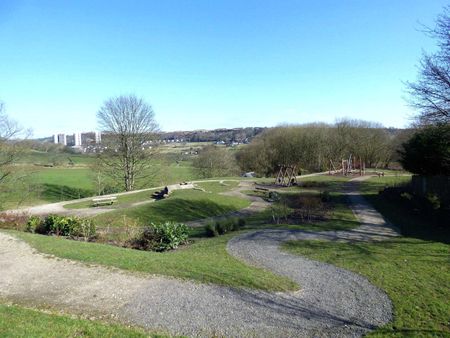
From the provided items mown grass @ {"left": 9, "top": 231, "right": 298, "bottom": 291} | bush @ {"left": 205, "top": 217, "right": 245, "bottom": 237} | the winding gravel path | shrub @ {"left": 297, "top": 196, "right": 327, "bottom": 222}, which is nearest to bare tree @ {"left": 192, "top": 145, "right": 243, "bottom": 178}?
shrub @ {"left": 297, "top": 196, "right": 327, "bottom": 222}

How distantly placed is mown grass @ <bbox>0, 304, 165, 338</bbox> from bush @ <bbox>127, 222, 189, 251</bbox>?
641 centimetres

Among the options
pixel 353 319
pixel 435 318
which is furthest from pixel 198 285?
pixel 435 318

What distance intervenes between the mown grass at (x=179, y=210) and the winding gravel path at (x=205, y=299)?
8250mm

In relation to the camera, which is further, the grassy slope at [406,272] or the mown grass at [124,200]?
the mown grass at [124,200]

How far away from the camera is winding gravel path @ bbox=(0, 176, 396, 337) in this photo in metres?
6.09

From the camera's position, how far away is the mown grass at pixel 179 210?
18297mm

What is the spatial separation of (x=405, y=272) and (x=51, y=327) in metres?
8.00

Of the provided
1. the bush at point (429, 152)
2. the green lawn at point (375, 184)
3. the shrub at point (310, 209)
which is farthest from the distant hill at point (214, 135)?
the shrub at point (310, 209)

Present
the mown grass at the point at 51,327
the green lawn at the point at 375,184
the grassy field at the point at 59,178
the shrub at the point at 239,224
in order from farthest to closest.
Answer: the grassy field at the point at 59,178, the green lawn at the point at 375,184, the shrub at the point at 239,224, the mown grass at the point at 51,327

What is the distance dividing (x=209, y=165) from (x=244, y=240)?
37686 mm

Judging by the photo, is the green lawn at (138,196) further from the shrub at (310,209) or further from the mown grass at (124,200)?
A: the shrub at (310,209)

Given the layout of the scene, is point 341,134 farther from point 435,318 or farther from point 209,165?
point 435,318

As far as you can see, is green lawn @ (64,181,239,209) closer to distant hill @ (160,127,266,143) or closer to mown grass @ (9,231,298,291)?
mown grass @ (9,231,298,291)

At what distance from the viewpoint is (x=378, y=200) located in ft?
80.0
